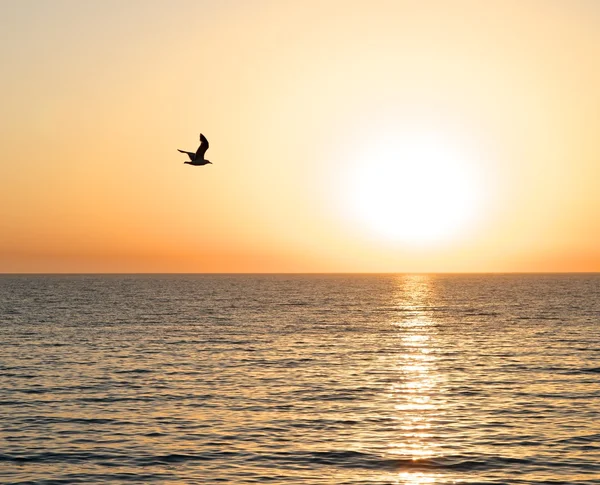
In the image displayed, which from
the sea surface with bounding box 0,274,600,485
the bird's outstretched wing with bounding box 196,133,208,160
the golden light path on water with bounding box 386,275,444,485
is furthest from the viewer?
the bird's outstretched wing with bounding box 196,133,208,160

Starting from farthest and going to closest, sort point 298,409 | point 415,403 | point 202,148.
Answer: point 415,403
point 298,409
point 202,148

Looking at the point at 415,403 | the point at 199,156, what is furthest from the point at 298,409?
the point at 199,156

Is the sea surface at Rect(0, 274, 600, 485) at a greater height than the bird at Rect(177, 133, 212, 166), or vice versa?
the bird at Rect(177, 133, 212, 166)

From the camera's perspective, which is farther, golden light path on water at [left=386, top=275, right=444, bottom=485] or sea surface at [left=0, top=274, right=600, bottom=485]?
golden light path on water at [left=386, top=275, right=444, bottom=485]

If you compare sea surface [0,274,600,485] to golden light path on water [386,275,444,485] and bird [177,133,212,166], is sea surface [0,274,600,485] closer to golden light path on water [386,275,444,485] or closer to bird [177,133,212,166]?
golden light path on water [386,275,444,485]

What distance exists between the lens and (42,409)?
4056 centimetres

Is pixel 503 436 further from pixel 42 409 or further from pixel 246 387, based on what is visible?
pixel 42 409

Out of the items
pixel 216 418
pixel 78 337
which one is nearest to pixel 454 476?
pixel 216 418

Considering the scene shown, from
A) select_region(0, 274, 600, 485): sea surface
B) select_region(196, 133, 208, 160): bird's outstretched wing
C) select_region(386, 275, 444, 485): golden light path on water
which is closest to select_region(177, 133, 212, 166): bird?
select_region(196, 133, 208, 160): bird's outstretched wing

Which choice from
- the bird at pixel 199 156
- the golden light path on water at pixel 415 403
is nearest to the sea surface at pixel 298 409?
the golden light path on water at pixel 415 403

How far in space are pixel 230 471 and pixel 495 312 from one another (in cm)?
10137

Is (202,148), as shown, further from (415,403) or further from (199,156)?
(415,403)

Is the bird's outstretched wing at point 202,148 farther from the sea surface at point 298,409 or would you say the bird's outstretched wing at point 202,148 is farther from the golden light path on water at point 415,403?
the golden light path on water at point 415,403

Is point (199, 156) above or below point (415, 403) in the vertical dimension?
above
